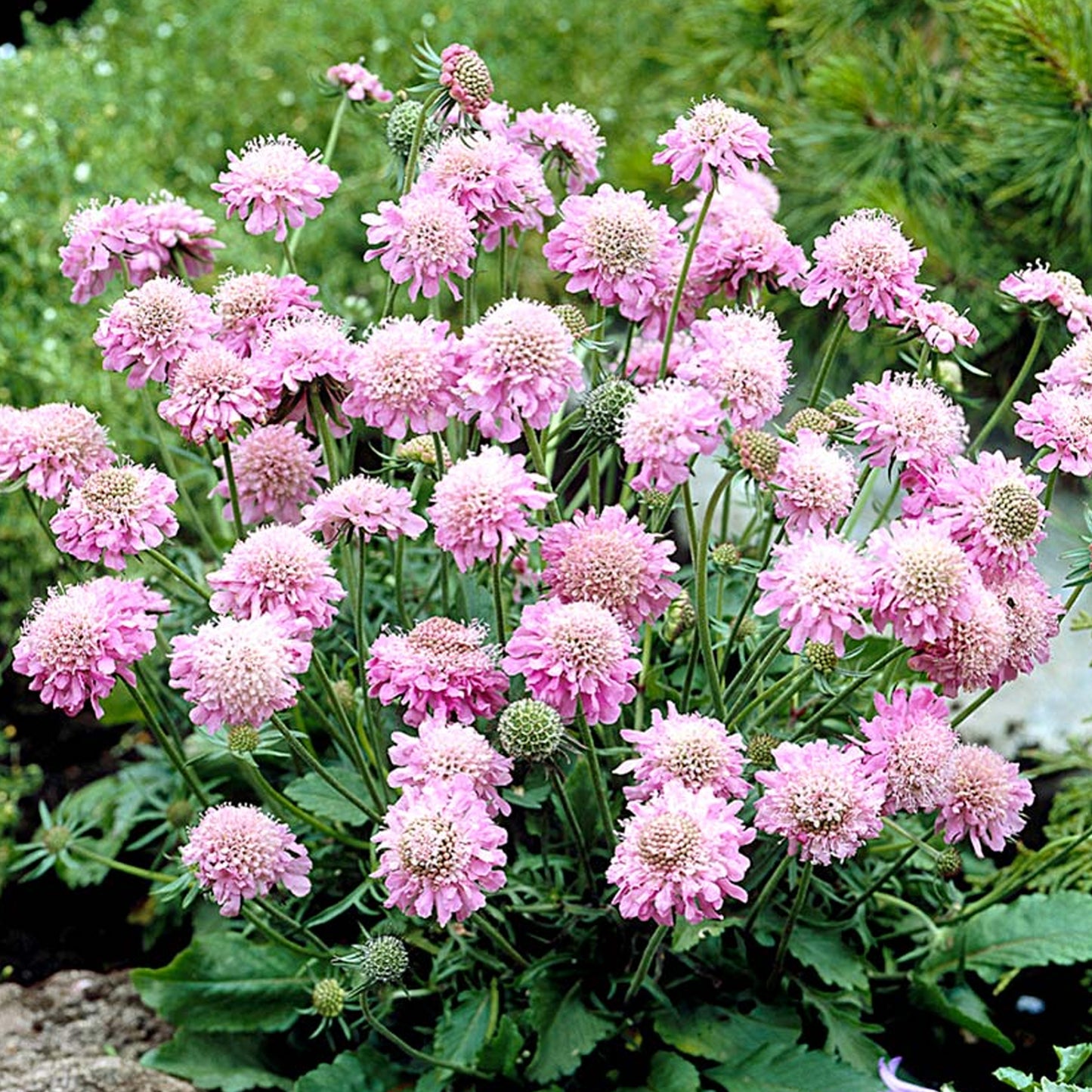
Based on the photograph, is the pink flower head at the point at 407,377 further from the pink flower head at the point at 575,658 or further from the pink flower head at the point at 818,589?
the pink flower head at the point at 818,589

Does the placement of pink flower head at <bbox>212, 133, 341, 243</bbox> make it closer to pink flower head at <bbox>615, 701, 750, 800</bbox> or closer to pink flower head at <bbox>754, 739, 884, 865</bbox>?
pink flower head at <bbox>615, 701, 750, 800</bbox>

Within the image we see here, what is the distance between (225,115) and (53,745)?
217cm

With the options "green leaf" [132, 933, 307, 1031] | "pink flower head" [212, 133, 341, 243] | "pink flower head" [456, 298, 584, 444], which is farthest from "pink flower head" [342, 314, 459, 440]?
"green leaf" [132, 933, 307, 1031]

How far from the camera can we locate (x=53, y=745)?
286 centimetres

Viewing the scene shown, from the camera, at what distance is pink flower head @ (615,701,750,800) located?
1400 mm

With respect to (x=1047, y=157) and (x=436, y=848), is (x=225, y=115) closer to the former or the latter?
(x=1047, y=157)

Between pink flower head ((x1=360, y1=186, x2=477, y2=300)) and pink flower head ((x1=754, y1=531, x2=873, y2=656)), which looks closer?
pink flower head ((x1=754, y1=531, x2=873, y2=656))

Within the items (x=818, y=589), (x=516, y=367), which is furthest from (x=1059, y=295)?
(x=516, y=367)

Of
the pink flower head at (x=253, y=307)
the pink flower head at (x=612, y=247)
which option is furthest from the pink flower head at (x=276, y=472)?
the pink flower head at (x=612, y=247)

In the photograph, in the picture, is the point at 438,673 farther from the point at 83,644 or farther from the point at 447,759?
the point at 83,644

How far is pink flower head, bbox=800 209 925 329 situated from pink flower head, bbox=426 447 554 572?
405 millimetres

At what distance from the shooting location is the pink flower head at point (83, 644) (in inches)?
57.2

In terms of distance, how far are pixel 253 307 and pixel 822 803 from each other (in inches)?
31.9

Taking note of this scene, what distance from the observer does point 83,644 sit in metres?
1.46
